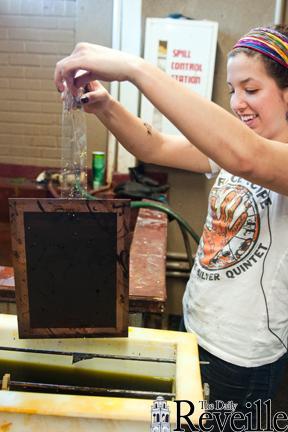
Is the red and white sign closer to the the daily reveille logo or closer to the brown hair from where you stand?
the brown hair

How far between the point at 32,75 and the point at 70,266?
248cm

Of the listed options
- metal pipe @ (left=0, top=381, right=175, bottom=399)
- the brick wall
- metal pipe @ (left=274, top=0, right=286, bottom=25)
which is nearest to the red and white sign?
metal pipe @ (left=274, top=0, right=286, bottom=25)

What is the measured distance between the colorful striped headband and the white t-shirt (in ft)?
1.00

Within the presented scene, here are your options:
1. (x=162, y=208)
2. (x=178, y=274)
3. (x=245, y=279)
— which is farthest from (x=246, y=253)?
(x=178, y=274)

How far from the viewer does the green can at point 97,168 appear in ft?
8.87

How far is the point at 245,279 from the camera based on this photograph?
1.02 metres

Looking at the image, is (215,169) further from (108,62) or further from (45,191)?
(45,191)

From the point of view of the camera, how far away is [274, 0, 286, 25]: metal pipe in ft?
8.22

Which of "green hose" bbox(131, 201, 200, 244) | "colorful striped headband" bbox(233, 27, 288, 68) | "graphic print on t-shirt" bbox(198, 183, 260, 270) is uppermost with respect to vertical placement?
"colorful striped headband" bbox(233, 27, 288, 68)

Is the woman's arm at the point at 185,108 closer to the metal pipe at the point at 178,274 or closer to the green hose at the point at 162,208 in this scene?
the green hose at the point at 162,208

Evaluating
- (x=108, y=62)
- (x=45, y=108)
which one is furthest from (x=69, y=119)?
(x=45, y=108)

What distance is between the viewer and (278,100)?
978 mm

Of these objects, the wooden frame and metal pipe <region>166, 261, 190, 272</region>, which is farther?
metal pipe <region>166, 261, 190, 272</region>

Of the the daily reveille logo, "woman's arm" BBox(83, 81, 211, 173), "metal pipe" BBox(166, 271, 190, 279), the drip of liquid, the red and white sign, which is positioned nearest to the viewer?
the the daily reveille logo
